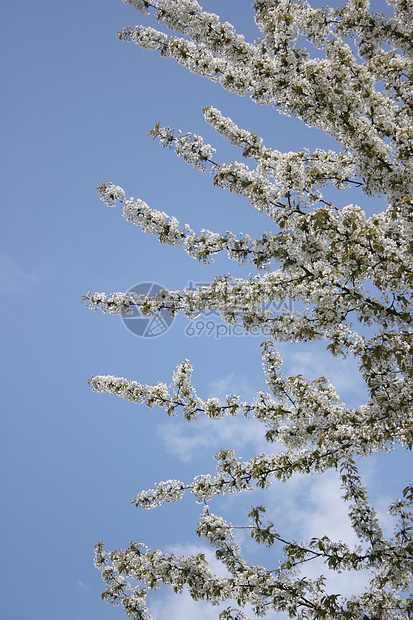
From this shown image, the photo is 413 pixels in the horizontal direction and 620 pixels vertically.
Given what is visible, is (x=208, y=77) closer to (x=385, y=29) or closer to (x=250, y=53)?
(x=250, y=53)

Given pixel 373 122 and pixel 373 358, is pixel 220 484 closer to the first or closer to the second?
pixel 373 358

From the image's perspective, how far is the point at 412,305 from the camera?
17.3ft

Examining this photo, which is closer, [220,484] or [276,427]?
[276,427]

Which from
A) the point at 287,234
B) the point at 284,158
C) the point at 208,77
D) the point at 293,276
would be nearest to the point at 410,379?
the point at 293,276

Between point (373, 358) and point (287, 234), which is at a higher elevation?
point (287, 234)

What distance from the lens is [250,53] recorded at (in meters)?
6.38

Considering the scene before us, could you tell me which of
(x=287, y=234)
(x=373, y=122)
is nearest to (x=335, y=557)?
(x=287, y=234)

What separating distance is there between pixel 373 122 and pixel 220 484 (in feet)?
21.6

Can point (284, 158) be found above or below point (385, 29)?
below

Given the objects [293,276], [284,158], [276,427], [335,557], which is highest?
[284,158]

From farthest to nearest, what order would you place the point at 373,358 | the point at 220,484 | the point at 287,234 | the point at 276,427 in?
the point at 220,484
the point at 276,427
the point at 287,234
the point at 373,358

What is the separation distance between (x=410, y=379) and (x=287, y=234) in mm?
2600

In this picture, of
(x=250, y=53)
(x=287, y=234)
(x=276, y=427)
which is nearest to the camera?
(x=287, y=234)

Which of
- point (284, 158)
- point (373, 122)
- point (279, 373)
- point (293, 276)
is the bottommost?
point (279, 373)
